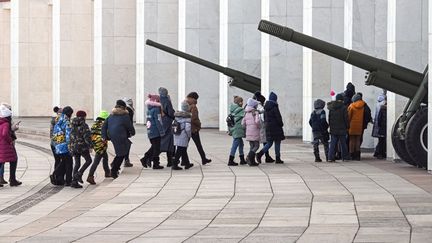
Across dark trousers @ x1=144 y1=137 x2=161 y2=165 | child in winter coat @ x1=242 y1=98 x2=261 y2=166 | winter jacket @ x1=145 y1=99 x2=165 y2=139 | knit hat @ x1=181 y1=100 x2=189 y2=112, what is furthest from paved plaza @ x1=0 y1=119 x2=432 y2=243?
knit hat @ x1=181 y1=100 x2=189 y2=112

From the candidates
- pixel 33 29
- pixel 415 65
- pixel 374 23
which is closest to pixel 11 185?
pixel 415 65

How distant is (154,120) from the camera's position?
79.2 ft

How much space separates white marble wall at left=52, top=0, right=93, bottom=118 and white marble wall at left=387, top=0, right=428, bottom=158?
3653cm

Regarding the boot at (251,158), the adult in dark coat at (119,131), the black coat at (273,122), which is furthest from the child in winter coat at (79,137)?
the black coat at (273,122)

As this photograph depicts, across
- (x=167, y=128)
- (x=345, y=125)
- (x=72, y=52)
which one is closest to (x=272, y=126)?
(x=345, y=125)

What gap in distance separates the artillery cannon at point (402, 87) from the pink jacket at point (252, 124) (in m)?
1.71

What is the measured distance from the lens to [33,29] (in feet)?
216

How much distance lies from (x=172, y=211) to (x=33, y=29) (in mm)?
50682

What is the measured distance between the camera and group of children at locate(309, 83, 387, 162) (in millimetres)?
25375

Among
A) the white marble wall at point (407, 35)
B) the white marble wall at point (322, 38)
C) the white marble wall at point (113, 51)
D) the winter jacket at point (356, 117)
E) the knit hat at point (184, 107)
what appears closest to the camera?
the knit hat at point (184, 107)

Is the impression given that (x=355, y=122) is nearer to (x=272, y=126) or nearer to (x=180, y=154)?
(x=272, y=126)

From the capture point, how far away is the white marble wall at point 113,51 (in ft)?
179

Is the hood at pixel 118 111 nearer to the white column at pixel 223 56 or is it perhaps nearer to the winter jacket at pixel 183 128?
the winter jacket at pixel 183 128

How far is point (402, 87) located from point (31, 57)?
145 ft
